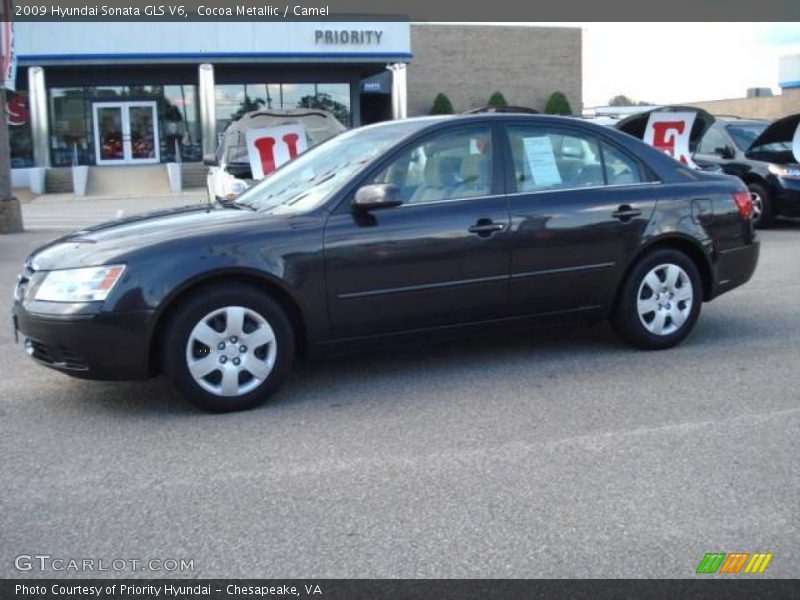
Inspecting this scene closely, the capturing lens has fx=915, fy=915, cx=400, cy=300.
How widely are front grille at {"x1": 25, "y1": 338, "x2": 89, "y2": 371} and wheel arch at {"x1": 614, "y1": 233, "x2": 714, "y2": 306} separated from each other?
3432 mm

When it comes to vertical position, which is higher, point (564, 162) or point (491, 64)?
point (491, 64)

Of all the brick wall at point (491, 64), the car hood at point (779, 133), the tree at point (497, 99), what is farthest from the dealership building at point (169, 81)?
the car hood at point (779, 133)

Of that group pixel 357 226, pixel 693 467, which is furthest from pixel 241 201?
pixel 693 467

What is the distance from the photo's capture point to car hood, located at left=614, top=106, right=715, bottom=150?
12719mm

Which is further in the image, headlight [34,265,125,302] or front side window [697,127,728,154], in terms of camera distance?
front side window [697,127,728,154]

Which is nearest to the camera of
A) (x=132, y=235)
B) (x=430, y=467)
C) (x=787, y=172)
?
(x=430, y=467)

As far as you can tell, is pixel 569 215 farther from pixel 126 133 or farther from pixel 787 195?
pixel 126 133

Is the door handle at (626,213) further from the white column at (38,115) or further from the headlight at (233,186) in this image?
the white column at (38,115)

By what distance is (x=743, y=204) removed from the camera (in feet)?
21.6

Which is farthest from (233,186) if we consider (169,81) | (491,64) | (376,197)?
(491,64)

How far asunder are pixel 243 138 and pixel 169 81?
908 inches

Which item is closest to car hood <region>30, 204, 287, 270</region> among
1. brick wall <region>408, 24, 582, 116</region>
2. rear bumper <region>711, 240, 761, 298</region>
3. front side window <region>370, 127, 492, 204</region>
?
front side window <region>370, 127, 492, 204</region>

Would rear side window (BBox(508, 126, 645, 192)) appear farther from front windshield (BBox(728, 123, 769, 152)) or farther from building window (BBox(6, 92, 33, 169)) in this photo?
building window (BBox(6, 92, 33, 169))
